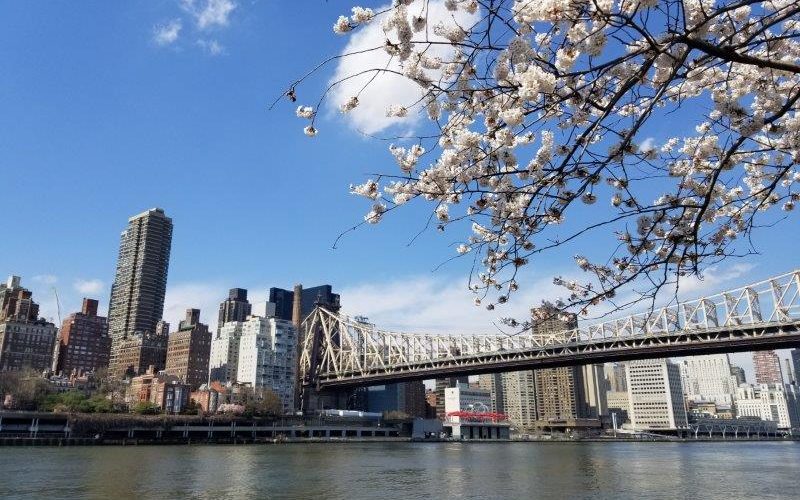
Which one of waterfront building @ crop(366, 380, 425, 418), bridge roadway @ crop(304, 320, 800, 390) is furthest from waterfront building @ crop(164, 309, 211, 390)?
bridge roadway @ crop(304, 320, 800, 390)

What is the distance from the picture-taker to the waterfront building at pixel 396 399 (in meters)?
164

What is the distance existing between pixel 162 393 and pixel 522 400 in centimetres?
11816

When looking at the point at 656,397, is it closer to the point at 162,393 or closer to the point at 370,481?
the point at 162,393

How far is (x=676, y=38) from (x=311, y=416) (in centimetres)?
11412

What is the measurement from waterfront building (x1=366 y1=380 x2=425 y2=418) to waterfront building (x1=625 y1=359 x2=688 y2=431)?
2524 inches

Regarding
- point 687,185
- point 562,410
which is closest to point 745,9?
point 687,185

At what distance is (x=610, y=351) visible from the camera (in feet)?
237

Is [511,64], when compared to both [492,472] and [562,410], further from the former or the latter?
[562,410]

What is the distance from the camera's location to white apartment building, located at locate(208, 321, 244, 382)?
141500mm

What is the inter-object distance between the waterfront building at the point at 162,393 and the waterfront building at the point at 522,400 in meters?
108

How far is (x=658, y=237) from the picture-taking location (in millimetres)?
6781

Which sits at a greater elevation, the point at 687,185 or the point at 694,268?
the point at 687,185

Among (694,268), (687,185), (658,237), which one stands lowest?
(694,268)

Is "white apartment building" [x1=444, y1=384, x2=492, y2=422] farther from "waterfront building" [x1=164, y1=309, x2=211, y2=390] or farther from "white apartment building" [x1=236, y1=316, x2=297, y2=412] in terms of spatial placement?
"waterfront building" [x1=164, y1=309, x2=211, y2=390]
